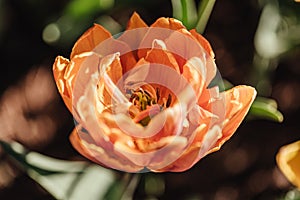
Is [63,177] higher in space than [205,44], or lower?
lower

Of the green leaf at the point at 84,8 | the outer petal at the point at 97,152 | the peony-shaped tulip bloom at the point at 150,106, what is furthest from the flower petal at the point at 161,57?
the green leaf at the point at 84,8

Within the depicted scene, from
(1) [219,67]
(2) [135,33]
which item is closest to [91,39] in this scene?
(2) [135,33]

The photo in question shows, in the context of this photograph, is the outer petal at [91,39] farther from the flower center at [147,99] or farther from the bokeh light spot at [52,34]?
the bokeh light spot at [52,34]

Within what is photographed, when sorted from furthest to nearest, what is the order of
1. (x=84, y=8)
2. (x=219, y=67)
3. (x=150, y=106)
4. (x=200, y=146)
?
(x=219, y=67) < (x=84, y=8) < (x=150, y=106) < (x=200, y=146)

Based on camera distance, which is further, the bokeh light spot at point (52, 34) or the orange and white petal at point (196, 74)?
the bokeh light spot at point (52, 34)

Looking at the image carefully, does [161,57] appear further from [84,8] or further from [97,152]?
[84,8]

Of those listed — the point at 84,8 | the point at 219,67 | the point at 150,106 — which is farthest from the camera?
the point at 219,67

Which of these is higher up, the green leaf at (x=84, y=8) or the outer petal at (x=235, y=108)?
the green leaf at (x=84, y=8)

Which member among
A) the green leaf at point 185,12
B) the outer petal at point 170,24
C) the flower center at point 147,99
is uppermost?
the outer petal at point 170,24
